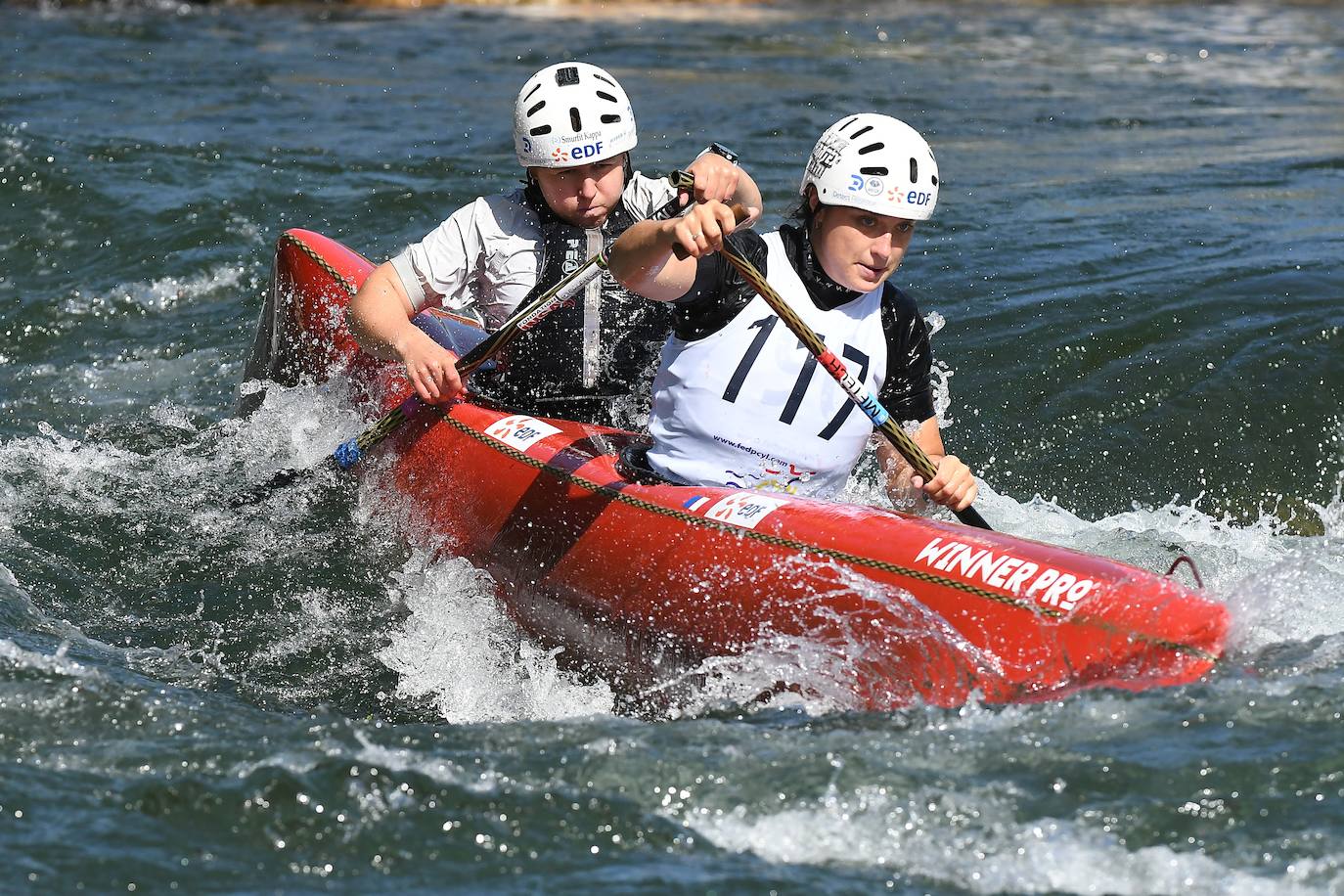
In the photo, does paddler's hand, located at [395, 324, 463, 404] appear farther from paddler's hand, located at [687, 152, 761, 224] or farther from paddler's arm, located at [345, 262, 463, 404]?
paddler's hand, located at [687, 152, 761, 224]

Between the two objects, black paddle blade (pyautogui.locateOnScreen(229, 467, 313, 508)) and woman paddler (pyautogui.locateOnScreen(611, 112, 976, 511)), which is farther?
black paddle blade (pyautogui.locateOnScreen(229, 467, 313, 508))

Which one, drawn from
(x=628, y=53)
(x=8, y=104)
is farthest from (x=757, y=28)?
(x=8, y=104)

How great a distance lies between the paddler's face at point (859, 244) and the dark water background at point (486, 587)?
1170 millimetres

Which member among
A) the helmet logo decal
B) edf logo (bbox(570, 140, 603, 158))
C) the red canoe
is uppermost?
the helmet logo decal

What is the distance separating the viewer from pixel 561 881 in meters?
3.49

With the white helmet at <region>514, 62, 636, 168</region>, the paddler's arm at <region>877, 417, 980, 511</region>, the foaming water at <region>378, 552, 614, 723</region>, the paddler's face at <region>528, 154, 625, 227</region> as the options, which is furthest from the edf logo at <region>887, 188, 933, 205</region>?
the foaming water at <region>378, 552, 614, 723</region>

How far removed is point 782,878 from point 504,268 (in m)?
2.75

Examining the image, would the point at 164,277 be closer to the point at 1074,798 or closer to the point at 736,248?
the point at 736,248

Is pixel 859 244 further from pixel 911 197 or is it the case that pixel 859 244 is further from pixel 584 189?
pixel 584 189

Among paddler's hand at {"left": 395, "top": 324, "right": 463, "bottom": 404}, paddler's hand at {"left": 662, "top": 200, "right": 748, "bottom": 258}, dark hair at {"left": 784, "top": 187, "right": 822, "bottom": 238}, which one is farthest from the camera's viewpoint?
paddler's hand at {"left": 395, "top": 324, "right": 463, "bottom": 404}

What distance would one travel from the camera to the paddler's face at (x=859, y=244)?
4535 millimetres

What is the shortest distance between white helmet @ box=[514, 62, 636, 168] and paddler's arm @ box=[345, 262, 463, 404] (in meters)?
0.63

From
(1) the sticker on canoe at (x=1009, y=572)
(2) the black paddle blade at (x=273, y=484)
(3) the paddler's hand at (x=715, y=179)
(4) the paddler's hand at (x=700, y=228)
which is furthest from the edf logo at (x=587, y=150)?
(1) the sticker on canoe at (x=1009, y=572)

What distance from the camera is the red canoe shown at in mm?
3947
